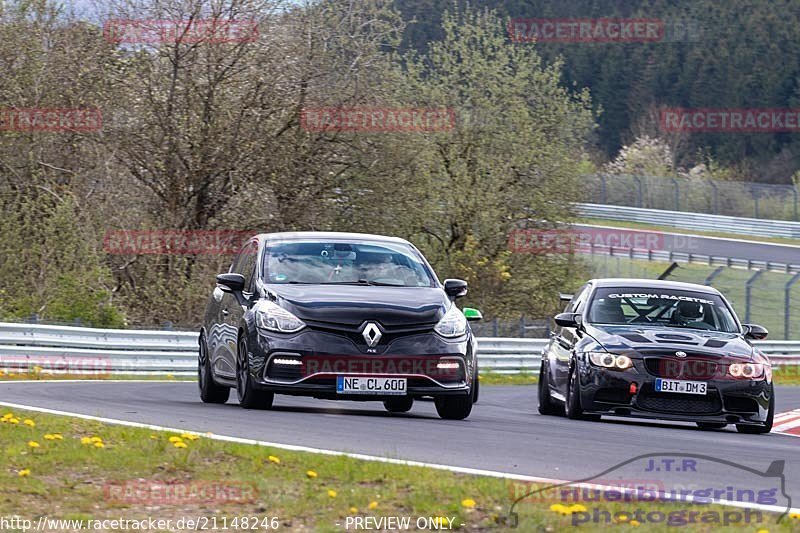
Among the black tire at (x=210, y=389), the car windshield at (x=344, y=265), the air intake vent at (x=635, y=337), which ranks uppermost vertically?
the car windshield at (x=344, y=265)

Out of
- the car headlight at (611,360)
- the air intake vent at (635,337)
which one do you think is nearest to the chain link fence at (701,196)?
the air intake vent at (635,337)

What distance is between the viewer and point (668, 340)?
13961mm

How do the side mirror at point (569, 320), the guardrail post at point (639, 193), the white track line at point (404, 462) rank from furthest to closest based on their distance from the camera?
the guardrail post at point (639, 193) < the side mirror at point (569, 320) < the white track line at point (404, 462)

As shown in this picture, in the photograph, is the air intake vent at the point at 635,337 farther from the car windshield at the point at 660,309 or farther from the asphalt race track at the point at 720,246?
the asphalt race track at the point at 720,246

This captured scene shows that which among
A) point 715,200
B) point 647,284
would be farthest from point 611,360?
point 715,200

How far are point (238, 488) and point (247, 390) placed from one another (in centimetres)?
511

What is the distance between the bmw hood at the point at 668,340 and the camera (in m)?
13.8

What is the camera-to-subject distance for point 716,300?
603 inches

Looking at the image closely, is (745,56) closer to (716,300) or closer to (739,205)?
(739,205)

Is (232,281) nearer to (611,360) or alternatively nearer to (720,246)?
(611,360)

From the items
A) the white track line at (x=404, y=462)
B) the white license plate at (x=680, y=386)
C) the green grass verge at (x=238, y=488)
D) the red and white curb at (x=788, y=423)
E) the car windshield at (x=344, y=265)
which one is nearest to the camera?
the green grass verge at (x=238, y=488)

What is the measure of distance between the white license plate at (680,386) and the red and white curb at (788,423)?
119 inches

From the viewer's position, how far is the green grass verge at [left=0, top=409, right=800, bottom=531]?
23.1ft

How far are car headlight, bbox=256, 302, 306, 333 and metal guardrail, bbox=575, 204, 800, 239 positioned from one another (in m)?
51.6
